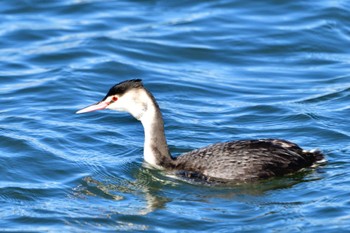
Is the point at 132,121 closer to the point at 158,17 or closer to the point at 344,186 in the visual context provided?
the point at 344,186

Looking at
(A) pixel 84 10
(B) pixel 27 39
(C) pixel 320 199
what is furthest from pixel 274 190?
(A) pixel 84 10

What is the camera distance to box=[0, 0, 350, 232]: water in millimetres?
10820

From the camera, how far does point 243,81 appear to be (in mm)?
Result: 16422

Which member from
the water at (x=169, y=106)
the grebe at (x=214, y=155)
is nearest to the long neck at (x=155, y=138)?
the grebe at (x=214, y=155)

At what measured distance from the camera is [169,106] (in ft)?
49.7

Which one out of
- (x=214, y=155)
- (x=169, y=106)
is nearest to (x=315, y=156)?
(x=214, y=155)

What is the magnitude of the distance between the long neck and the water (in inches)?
8.1

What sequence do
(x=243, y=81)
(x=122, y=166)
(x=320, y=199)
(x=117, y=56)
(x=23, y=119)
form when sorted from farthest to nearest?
(x=117, y=56), (x=243, y=81), (x=23, y=119), (x=122, y=166), (x=320, y=199)

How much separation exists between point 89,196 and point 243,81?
562 cm

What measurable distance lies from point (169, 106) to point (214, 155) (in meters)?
3.51

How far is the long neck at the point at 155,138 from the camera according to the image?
12.1 m

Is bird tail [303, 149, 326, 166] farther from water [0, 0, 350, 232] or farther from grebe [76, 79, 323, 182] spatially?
water [0, 0, 350, 232]

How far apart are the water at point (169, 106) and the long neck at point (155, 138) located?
0.67 ft

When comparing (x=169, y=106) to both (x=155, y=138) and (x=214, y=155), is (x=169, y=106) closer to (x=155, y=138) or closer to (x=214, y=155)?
(x=155, y=138)
